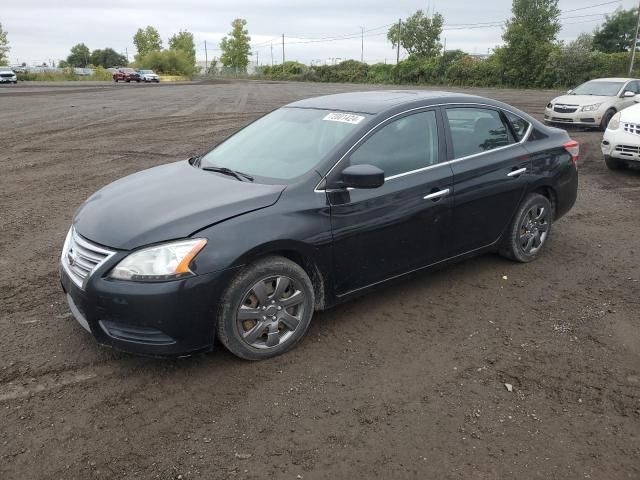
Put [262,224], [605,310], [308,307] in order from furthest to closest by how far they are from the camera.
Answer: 1. [605,310]
2. [308,307]
3. [262,224]

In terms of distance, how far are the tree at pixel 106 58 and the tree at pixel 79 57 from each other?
1.39 m

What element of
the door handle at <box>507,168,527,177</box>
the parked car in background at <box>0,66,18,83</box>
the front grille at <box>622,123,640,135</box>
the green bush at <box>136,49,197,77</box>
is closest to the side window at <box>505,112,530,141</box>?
the door handle at <box>507,168,527,177</box>

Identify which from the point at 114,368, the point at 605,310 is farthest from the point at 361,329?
the point at 605,310

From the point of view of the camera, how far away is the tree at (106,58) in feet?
427

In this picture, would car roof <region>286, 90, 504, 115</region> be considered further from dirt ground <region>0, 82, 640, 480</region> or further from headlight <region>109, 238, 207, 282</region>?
headlight <region>109, 238, 207, 282</region>

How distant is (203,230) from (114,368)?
1107mm

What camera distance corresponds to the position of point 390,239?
4.02 metres

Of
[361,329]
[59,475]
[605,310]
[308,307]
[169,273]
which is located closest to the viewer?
[59,475]

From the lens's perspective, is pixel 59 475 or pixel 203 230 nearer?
pixel 59 475

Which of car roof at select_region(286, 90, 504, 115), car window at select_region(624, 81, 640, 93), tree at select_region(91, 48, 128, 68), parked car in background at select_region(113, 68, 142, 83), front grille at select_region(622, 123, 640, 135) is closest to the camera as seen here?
car roof at select_region(286, 90, 504, 115)

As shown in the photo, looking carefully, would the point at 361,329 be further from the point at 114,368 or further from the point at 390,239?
the point at 114,368

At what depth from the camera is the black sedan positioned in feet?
10.6

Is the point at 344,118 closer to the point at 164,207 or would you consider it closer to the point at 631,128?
the point at 164,207

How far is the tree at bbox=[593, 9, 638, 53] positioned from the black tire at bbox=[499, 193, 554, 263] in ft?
245
